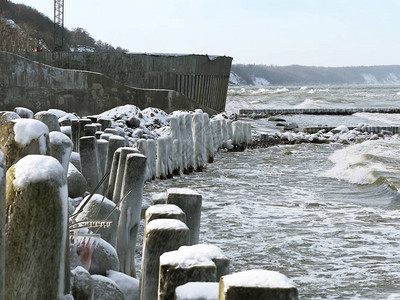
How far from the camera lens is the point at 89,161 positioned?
7.96 metres

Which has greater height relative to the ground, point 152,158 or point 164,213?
point 164,213

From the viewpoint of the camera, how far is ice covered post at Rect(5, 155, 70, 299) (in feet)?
7.63

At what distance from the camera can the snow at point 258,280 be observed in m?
1.81

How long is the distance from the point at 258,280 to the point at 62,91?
15.6 meters

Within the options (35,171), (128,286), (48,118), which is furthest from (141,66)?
(35,171)

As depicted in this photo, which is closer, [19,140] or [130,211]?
[19,140]

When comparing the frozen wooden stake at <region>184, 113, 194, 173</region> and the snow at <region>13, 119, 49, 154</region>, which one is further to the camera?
the frozen wooden stake at <region>184, 113, 194, 173</region>

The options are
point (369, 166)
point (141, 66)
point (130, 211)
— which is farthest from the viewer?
point (141, 66)

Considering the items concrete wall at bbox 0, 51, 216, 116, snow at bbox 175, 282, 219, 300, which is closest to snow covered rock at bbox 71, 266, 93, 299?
snow at bbox 175, 282, 219, 300

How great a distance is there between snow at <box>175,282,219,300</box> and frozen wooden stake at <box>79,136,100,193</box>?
19.2 feet

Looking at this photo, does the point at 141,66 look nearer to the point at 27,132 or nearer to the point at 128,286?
the point at 128,286

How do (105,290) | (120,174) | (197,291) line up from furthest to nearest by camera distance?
(120,174)
(105,290)
(197,291)

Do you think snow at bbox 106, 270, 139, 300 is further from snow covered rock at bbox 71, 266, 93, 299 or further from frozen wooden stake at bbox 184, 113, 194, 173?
frozen wooden stake at bbox 184, 113, 194, 173

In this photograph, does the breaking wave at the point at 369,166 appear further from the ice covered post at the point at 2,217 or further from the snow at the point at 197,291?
the ice covered post at the point at 2,217
